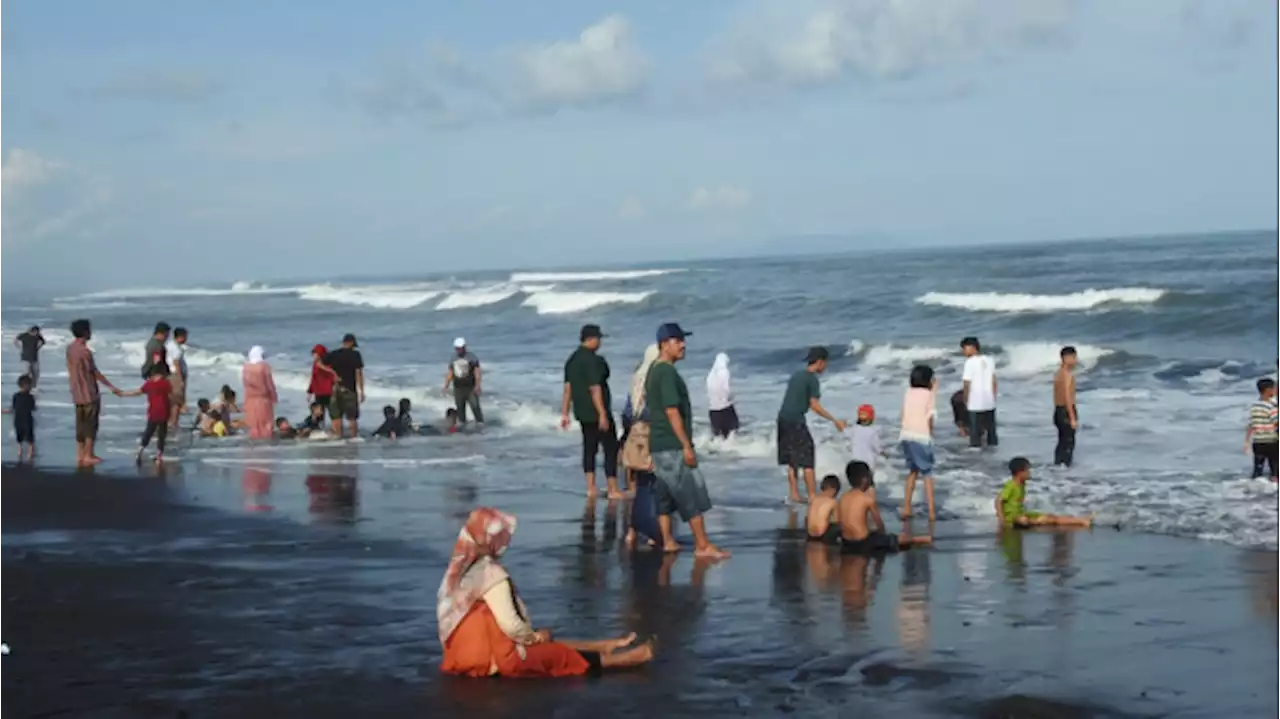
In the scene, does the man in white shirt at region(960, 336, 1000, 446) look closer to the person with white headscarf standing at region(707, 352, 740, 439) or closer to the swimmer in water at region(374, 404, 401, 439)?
the person with white headscarf standing at region(707, 352, 740, 439)

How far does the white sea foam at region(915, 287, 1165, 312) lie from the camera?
4797cm

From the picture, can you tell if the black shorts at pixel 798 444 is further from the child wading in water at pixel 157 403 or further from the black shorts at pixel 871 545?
the child wading in water at pixel 157 403

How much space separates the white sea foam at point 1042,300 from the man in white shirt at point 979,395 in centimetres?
2985

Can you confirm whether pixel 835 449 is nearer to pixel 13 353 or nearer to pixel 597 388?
pixel 597 388

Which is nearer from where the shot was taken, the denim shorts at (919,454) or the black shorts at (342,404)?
the denim shorts at (919,454)

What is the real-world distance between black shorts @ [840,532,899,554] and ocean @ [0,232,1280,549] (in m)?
1.72

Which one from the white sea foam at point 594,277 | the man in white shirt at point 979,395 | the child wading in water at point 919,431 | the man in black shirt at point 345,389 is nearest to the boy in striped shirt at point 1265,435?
the man in white shirt at point 979,395

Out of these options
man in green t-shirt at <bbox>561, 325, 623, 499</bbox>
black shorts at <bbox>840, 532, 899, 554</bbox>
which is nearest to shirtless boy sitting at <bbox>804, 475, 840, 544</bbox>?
black shorts at <bbox>840, 532, 899, 554</bbox>

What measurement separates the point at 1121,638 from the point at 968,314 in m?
41.7

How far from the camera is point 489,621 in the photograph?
757 centimetres

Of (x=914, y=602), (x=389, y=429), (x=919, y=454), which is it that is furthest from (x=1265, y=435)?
(x=389, y=429)

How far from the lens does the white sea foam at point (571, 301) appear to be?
66438 mm

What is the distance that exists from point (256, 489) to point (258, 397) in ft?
16.4

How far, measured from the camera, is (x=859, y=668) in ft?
25.9
